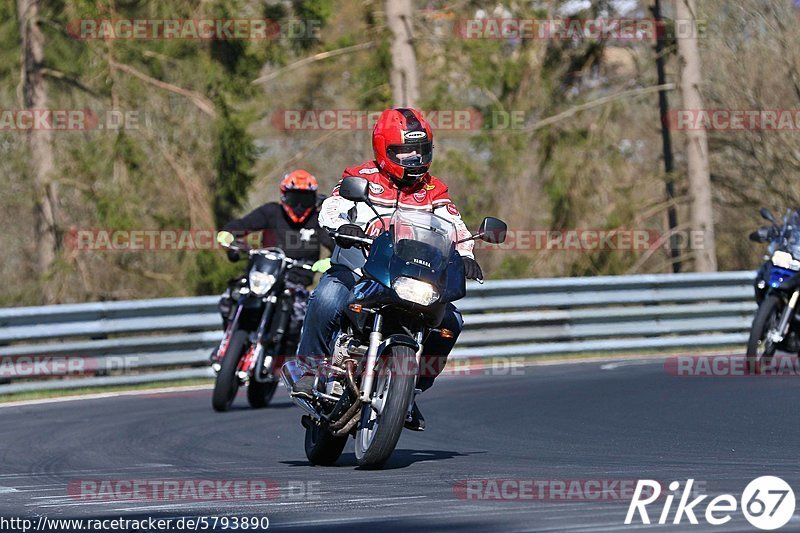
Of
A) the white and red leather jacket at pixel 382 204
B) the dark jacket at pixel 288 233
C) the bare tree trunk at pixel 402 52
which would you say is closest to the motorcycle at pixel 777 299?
the dark jacket at pixel 288 233

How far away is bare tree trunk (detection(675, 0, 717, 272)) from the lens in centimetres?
2494

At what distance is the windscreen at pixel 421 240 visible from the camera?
743 centimetres

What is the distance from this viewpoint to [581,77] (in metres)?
29.9

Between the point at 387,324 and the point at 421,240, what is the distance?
18.7 inches

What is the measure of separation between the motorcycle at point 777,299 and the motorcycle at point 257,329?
4.17 m

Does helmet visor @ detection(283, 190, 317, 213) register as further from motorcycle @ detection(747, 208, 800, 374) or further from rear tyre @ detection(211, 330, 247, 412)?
motorcycle @ detection(747, 208, 800, 374)

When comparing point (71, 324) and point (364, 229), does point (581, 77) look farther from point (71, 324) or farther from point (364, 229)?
point (364, 229)

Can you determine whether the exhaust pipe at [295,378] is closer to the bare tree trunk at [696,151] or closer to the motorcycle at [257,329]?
the motorcycle at [257,329]

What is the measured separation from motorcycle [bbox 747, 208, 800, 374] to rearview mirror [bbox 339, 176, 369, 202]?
694 cm

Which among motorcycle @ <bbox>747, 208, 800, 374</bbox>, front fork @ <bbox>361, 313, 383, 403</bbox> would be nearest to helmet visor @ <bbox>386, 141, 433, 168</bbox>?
front fork @ <bbox>361, 313, 383, 403</bbox>

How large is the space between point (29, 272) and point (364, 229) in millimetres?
25742

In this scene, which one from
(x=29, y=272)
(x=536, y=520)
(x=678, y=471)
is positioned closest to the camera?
(x=536, y=520)

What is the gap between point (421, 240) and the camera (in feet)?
24.6

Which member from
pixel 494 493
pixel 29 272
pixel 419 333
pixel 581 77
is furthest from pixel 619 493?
pixel 29 272
